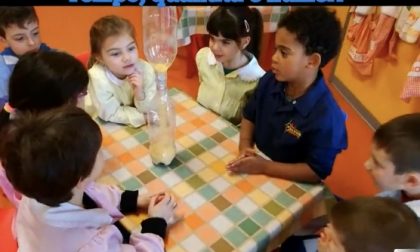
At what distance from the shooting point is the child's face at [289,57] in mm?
1116

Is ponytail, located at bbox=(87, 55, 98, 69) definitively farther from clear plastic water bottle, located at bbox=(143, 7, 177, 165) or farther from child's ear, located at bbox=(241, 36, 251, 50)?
child's ear, located at bbox=(241, 36, 251, 50)

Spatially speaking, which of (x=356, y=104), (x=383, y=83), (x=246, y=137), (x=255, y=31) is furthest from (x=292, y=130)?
(x=356, y=104)

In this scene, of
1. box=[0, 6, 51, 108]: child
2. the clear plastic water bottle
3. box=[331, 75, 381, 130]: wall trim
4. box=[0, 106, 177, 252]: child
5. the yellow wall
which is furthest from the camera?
box=[331, 75, 381, 130]: wall trim

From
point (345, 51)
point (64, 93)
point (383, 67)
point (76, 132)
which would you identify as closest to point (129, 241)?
point (76, 132)

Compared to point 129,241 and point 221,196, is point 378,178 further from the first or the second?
point 129,241

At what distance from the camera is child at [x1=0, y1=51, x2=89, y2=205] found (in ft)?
3.24

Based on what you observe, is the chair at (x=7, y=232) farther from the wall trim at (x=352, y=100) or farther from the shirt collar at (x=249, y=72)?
the wall trim at (x=352, y=100)

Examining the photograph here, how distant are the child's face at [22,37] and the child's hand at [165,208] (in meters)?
0.95

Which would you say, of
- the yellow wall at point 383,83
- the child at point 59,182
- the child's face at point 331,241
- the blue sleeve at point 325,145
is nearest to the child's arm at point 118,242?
the child at point 59,182

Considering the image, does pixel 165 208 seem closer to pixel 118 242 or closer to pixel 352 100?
pixel 118 242

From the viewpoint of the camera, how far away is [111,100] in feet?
4.22

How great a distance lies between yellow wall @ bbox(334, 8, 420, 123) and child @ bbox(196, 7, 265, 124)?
0.86 m

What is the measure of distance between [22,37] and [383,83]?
1.82 m

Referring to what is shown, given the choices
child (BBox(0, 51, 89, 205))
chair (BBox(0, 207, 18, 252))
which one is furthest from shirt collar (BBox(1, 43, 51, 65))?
chair (BBox(0, 207, 18, 252))
